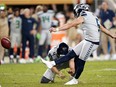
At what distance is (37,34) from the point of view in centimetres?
2541

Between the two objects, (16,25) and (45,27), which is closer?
(16,25)

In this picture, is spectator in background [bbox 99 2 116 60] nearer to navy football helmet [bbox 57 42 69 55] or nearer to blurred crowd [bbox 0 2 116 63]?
blurred crowd [bbox 0 2 116 63]

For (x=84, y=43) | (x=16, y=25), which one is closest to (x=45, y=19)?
(x=16, y=25)

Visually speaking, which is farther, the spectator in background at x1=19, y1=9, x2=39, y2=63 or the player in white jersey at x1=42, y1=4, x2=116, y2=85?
the spectator in background at x1=19, y1=9, x2=39, y2=63

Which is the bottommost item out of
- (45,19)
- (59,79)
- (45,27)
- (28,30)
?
(45,27)

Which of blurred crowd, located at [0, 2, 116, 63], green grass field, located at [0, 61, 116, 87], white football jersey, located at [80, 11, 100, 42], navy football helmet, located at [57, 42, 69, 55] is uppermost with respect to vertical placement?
white football jersey, located at [80, 11, 100, 42]

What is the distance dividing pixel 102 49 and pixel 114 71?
26.1 ft

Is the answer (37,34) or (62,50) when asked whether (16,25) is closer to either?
(37,34)

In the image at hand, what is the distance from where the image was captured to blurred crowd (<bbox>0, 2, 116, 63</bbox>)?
24.8 meters

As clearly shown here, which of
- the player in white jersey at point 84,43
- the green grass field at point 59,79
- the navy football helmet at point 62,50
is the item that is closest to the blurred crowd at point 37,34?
the green grass field at point 59,79

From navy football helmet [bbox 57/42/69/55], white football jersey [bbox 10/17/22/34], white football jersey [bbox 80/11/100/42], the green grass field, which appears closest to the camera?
white football jersey [bbox 80/11/100/42]

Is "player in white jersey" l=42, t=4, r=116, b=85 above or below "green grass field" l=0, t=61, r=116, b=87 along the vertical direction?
above

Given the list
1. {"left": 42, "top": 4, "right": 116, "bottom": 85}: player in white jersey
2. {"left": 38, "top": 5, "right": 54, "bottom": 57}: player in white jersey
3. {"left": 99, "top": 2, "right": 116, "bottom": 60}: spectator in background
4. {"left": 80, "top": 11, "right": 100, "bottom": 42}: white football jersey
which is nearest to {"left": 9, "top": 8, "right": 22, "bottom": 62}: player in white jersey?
{"left": 38, "top": 5, "right": 54, "bottom": 57}: player in white jersey

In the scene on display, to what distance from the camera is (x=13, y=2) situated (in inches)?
1105
